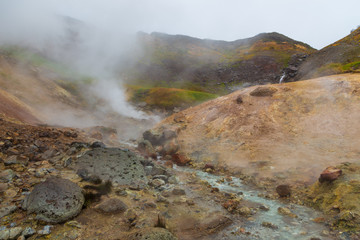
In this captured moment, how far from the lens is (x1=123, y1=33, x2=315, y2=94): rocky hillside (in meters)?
98.8

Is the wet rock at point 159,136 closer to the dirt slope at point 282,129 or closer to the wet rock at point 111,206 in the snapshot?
the dirt slope at point 282,129

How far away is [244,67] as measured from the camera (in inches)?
4429

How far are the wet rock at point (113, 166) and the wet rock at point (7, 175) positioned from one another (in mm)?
3294

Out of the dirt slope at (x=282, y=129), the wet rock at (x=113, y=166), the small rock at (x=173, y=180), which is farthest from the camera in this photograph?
the dirt slope at (x=282, y=129)

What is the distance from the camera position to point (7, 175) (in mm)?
11023

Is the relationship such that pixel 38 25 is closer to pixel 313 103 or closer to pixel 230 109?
pixel 230 109

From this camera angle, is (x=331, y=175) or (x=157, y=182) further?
(x=157, y=182)

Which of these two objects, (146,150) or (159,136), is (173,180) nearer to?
(146,150)

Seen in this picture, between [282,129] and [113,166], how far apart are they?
15638 millimetres

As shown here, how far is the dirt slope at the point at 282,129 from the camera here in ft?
54.5

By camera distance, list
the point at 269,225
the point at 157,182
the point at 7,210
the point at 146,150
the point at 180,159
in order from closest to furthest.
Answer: the point at 7,210 → the point at 269,225 → the point at 157,182 → the point at 180,159 → the point at 146,150

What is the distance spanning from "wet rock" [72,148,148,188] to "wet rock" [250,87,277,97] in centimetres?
1814

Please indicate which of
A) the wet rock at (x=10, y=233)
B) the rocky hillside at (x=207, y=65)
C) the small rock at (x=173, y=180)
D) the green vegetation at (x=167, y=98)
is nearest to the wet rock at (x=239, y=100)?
the small rock at (x=173, y=180)

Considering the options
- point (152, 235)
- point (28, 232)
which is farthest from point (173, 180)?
point (28, 232)
